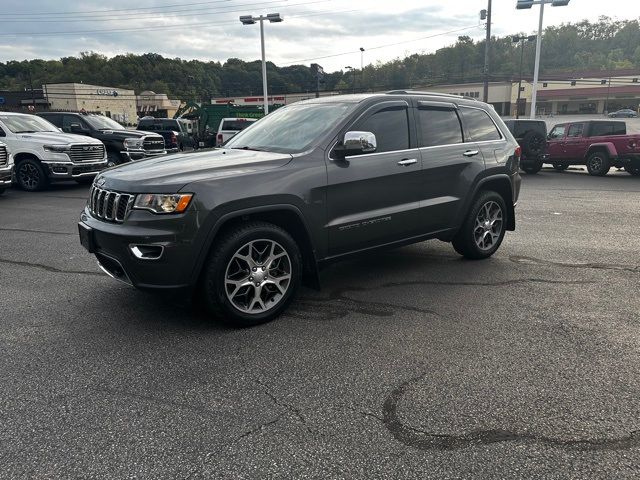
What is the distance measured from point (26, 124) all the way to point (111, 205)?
11.0m

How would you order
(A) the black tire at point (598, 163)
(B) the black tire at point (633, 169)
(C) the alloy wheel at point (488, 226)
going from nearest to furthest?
(C) the alloy wheel at point (488, 226) < (B) the black tire at point (633, 169) < (A) the black tire at point (598, 163)

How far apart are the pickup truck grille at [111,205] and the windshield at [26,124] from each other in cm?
1008

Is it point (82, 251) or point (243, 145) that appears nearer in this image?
point (243, 145)

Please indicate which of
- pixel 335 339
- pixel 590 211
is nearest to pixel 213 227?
pixel 335 339

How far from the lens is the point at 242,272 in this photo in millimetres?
3926

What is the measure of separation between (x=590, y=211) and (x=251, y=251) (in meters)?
7.89

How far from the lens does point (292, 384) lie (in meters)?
3.11

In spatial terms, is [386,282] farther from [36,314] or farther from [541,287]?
[36,314]

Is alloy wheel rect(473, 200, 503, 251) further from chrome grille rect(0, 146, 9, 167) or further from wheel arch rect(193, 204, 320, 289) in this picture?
chrome grille rect(0, 146, 9, 167)

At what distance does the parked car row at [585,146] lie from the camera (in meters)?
15.3

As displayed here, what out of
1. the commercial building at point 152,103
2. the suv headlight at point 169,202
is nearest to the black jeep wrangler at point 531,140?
the suv headlight at point 169,202

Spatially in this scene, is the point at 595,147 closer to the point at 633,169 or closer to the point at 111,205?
the point at 633,169

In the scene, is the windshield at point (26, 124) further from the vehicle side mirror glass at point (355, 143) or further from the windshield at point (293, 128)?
the vehicle side mirror glass at point (355, 143)

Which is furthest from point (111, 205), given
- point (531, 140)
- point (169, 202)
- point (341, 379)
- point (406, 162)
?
point (531, 140)
